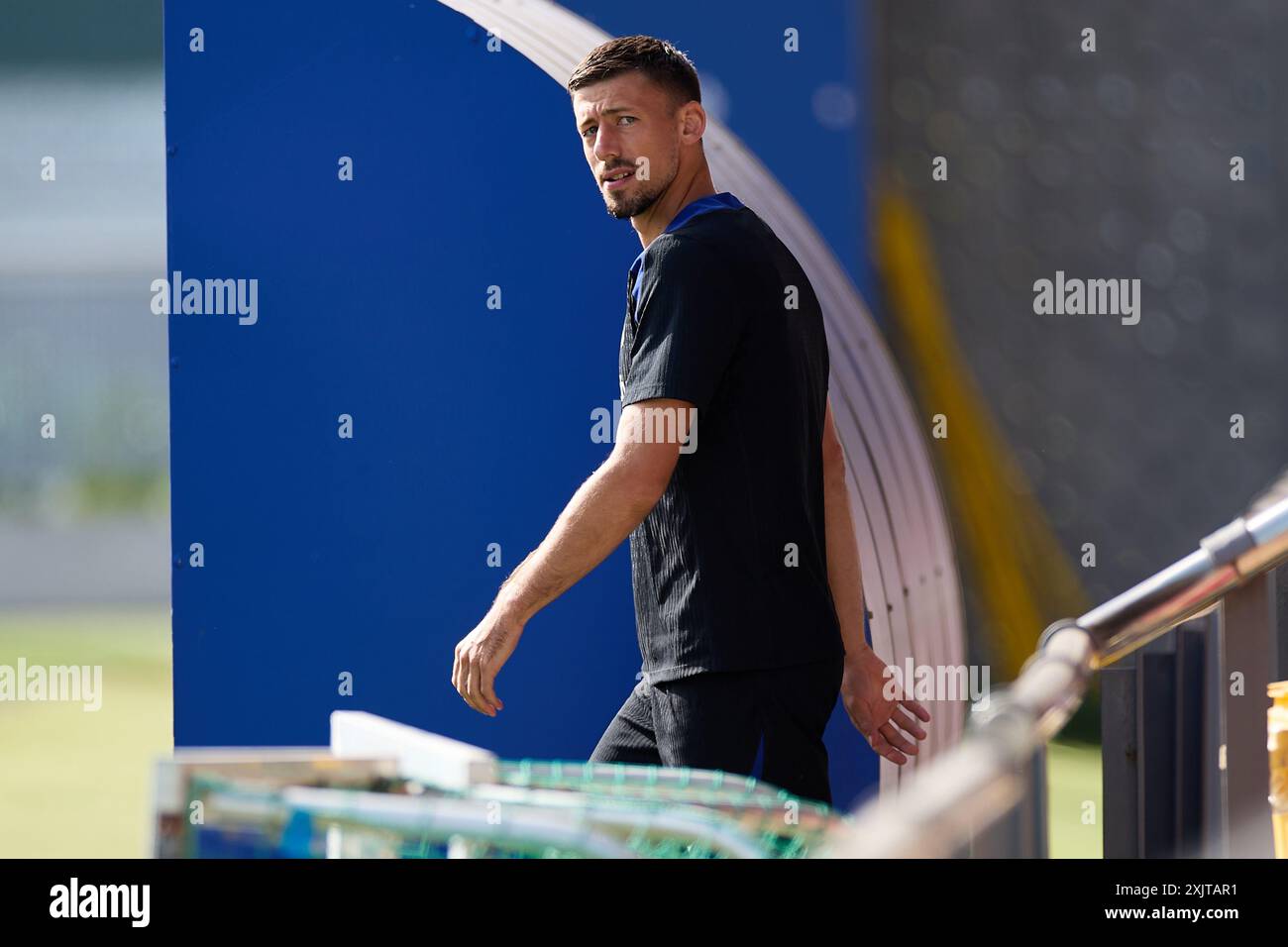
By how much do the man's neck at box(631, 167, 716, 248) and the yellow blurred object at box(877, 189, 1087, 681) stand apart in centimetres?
123

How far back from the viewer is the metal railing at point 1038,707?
103 cm

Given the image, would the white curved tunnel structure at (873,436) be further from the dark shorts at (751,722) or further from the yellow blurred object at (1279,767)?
the yellow blurred object at (1279,767)

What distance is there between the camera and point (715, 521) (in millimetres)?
2670

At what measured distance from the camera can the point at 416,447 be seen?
11.8 ft

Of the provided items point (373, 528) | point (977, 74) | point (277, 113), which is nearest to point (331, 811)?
point (373, 528)

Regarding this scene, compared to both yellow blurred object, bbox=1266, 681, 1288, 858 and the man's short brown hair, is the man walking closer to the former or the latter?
the man's short brown hair

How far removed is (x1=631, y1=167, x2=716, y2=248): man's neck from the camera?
2928mm

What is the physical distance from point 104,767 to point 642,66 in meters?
4.54

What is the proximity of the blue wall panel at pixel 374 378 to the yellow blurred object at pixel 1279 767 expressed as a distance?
1.77 m

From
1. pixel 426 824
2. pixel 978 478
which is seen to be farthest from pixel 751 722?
pixel 978 478

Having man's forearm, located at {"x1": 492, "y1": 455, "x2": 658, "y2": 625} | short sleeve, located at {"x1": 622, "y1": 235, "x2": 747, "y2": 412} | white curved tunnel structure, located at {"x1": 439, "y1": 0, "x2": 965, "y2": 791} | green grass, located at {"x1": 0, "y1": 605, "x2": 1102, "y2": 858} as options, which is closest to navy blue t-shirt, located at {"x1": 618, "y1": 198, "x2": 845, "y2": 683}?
short sleeve, located at {"x1": 622, "y1": 235, "x2": 747, "y2": 412}

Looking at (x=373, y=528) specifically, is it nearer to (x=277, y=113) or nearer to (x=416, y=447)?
(x=416, y=447)
